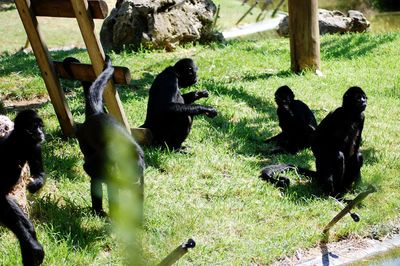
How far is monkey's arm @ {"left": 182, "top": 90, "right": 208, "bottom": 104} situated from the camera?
328 inches

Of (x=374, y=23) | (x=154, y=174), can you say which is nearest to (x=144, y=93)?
(x=154, y=174)

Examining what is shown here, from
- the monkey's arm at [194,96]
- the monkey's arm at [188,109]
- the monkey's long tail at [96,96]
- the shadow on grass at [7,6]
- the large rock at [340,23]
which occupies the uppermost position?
the monkey's long tail at [96,96]

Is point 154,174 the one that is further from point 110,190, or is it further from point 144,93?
point 144,93

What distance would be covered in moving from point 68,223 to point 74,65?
7.47 feet

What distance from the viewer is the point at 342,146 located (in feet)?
22.8

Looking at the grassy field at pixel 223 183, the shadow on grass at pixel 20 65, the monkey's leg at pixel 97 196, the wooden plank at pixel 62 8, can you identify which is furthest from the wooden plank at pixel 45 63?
the shadow on grass at pixel 20 65

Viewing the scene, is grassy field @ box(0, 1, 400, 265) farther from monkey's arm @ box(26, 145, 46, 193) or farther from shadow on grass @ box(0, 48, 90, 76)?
monkey's arm @ box(26, 145, 46, 193)

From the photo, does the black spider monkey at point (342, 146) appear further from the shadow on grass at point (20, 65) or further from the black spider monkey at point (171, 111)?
the shadow on grass at point (20, 65)

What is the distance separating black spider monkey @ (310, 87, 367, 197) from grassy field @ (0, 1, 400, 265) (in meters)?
0.21

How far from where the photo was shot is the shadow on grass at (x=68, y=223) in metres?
5.47

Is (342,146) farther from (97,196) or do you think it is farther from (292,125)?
(97,196)

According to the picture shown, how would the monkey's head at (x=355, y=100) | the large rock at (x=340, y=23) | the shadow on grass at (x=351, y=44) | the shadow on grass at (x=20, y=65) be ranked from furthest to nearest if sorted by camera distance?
the large rock at (x=340, y=23), the shadow on grass at (x=351, y=44), the shadow on grass at (x=20, y=65), the monkey's head at (x=355, y=100)

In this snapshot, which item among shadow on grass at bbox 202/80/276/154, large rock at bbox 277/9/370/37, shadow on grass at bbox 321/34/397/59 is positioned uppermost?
shadow on grass at bbox 202/80/276/154

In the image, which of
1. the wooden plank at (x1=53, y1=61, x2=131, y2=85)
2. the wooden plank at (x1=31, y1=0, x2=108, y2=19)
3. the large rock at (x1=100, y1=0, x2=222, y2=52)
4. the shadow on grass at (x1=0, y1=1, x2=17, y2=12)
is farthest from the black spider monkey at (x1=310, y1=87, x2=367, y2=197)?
the shadow on grass at (x1=0, y1=1, x2=17, y2=12)
